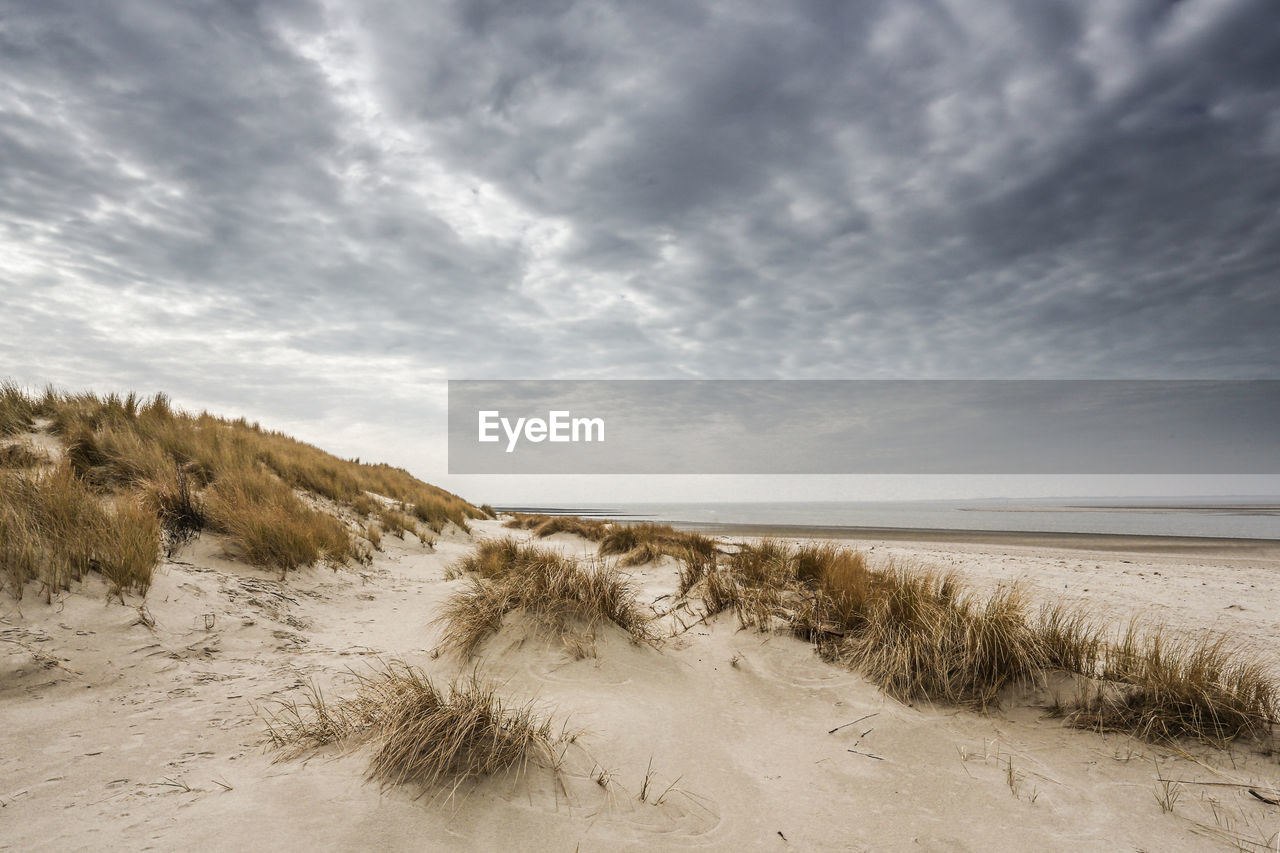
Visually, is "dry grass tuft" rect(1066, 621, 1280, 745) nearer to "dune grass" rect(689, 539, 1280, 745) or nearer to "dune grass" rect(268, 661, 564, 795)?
"dune grass" rect(689, 539, 1280, 745)

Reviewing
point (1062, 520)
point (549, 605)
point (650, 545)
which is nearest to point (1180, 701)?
point (549, 605)

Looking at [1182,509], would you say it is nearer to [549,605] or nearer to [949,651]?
[949,651]

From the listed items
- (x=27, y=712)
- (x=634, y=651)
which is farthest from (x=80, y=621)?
(x=634, y=651)

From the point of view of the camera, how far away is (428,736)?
244cm

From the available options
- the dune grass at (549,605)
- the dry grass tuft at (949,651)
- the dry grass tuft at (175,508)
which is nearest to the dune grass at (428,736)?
the dune grass at (549,605)

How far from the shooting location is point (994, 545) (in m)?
18.5

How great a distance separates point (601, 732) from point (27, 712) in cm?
297

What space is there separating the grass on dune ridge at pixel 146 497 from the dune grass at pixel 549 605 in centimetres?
244

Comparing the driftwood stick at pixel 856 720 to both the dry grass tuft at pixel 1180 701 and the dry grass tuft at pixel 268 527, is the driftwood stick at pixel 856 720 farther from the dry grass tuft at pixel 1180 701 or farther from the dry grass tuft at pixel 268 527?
the dry grass tuft at pixel 268 527

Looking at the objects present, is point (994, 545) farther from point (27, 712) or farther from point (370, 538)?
point (27, 712)

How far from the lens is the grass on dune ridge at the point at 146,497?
4.15m

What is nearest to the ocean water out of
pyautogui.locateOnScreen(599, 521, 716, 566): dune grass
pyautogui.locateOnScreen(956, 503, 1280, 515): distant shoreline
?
pyautogui.locateOnScreen(956, 503, 1280, 515): distant shoreline

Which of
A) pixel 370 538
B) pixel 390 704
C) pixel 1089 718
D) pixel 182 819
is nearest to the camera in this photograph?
pixel 182 819

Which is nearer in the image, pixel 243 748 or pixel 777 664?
pixel 243 748
